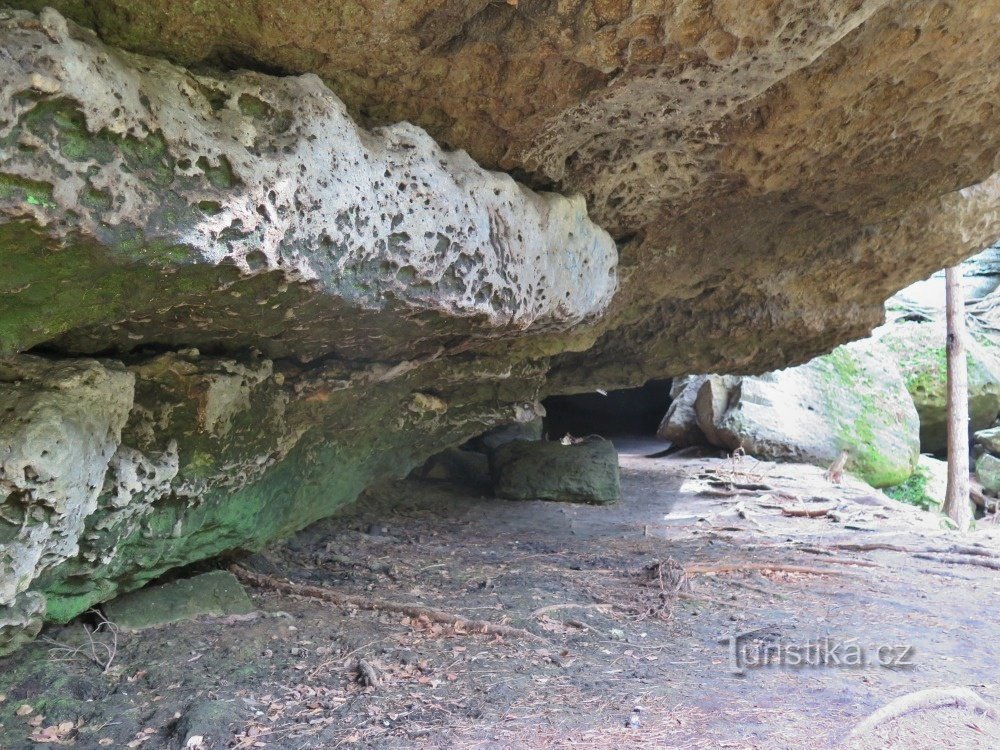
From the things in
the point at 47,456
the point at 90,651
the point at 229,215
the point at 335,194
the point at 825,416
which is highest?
the point at 335,194

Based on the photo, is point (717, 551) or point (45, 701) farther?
point (717, 551)

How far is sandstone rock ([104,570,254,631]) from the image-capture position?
10.1 feet

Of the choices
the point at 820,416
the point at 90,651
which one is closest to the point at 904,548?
the point at 820,416

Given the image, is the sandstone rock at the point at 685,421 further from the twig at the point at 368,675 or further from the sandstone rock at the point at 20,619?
the sandstone rock at the point at 20,619

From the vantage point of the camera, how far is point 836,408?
394 inches

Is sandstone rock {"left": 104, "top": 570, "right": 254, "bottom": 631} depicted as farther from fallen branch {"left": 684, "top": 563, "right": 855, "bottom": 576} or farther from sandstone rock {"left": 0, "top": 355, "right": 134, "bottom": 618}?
fallen branch {"left": 684, "top": 563, "right": 855, "bottom": 576}

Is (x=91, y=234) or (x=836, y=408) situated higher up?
(x=91, y=234)

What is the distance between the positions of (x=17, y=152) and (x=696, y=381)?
400 inches

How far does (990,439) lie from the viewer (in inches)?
510

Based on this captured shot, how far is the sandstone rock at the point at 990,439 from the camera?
12891 mm

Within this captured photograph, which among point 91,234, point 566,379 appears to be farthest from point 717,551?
point 91,234

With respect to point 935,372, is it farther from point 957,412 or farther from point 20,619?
point 20,619

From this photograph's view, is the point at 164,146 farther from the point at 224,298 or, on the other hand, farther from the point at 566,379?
the point at 566,379

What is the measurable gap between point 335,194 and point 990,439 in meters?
14.2
